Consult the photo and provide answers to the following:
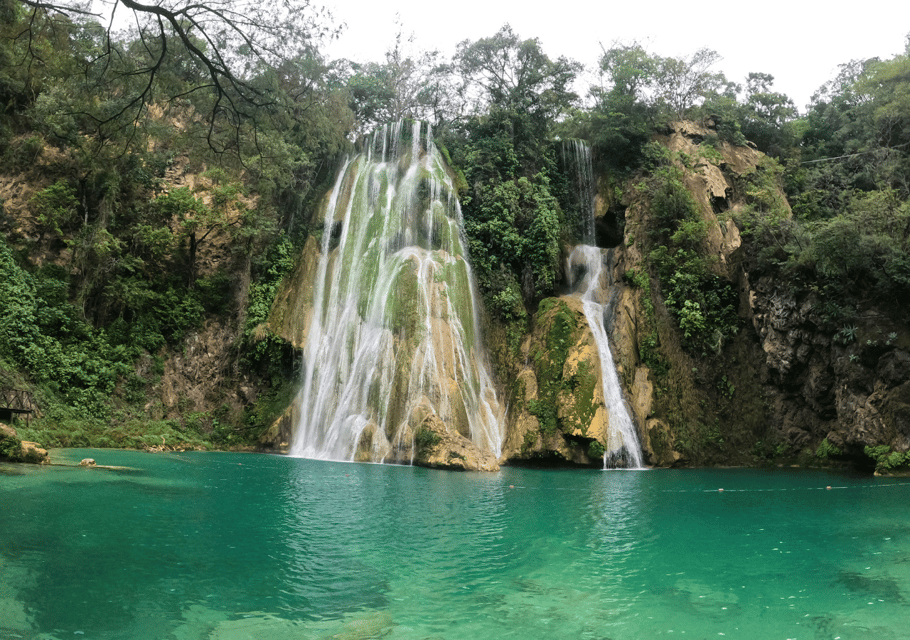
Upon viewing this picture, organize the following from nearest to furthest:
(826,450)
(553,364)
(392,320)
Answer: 1. (826,450)
2. (553,364)
3. (392,320)

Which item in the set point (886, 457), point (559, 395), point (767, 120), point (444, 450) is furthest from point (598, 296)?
point (767, 120)

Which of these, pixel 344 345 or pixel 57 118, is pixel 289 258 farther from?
pixel 57 118

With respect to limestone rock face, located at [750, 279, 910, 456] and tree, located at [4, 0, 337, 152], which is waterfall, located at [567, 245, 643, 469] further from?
tree, located at [4, 0, 337, 152]

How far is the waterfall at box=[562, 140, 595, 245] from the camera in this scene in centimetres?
2462

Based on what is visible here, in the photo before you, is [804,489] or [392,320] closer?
[804,489]

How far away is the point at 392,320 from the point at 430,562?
44.7 feet

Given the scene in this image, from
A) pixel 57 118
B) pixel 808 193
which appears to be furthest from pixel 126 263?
pixel 808 193

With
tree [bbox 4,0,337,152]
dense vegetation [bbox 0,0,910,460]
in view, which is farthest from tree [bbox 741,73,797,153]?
tree [bbox 4,0,337,152]

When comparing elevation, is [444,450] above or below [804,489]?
above

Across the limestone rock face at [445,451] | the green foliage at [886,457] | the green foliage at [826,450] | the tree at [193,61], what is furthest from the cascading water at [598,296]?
the tree at [193,61]

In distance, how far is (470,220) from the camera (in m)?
23.1

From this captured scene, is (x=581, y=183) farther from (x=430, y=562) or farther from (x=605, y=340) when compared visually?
(x=430, y=562)

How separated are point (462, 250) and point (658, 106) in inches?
471

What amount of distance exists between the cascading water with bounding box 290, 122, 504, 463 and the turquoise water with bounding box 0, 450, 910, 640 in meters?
6.55
